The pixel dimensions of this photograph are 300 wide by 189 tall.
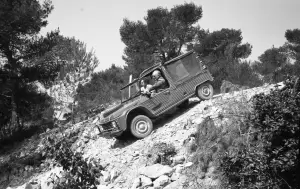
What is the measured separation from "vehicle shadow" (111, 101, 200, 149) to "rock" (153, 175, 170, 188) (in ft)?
9.28

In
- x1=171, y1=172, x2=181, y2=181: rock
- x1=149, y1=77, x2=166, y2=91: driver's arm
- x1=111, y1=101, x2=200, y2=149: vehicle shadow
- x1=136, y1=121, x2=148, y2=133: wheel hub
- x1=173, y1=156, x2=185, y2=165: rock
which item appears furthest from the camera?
x1=149, y1=77, x2=166, y2=91: driver's arm

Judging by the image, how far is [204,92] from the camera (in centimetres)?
1003

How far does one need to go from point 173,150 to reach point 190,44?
1804 centimetres

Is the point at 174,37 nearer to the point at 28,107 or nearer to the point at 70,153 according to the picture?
the point at 28,107

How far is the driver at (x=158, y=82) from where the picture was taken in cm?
926

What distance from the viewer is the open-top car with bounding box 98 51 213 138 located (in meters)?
8.52

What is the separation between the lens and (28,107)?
17.0m

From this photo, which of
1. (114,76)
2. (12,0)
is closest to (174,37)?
(114,76)

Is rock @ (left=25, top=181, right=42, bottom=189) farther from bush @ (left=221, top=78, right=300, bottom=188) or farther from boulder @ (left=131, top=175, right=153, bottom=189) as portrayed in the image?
bush @ (left=221, top=78, right=300, bottom=188)

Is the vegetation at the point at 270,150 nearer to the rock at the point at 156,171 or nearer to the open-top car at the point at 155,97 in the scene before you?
the rock at the point at 156,171

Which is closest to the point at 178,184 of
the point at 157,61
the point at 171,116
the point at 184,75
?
the point at 171,116

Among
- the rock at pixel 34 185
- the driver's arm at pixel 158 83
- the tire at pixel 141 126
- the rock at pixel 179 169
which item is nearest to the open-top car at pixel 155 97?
the tire at pixel 141 126

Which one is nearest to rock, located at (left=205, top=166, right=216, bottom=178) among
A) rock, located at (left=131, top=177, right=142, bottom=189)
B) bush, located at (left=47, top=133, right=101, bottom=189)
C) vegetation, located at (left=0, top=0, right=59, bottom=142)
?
rock, located at (left=131, top=177, right=142, bottom=189)

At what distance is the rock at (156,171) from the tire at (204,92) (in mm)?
3950
